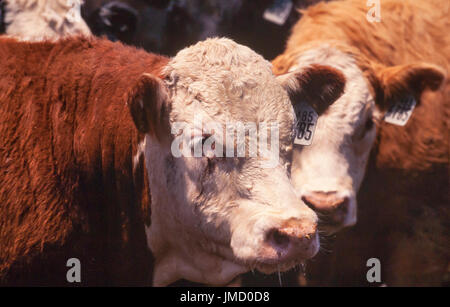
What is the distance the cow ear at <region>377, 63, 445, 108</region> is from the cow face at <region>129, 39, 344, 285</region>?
1599 mm

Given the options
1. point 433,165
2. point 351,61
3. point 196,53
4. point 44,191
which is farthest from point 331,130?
point 44,191

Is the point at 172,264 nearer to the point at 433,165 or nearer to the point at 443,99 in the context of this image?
the point at 433,165

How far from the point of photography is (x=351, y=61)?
404cm

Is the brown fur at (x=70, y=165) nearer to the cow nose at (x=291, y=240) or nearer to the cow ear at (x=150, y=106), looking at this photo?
the cow ear at (x=150, y=106)

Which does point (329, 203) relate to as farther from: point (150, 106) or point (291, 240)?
point (150, 106)

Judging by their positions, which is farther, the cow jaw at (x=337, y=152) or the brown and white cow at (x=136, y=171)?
the cow jaw at (x=337, y=152)

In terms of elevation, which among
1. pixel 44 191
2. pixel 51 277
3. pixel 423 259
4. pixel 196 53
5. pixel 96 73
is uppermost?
pixel 196 53

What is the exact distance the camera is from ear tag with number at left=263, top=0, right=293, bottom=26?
533 cm

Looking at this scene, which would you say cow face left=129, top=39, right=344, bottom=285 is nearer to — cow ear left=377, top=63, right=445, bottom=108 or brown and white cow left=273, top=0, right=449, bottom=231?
brown and white cow left=273, top=0, right=449, bottom=231

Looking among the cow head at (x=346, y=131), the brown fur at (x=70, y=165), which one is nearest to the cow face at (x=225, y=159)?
the brown fur at (x=70, y=165)

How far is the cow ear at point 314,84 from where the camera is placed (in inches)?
113

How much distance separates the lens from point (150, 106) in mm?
2496

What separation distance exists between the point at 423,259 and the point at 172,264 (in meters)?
2.36

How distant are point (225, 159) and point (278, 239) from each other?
0.38m
